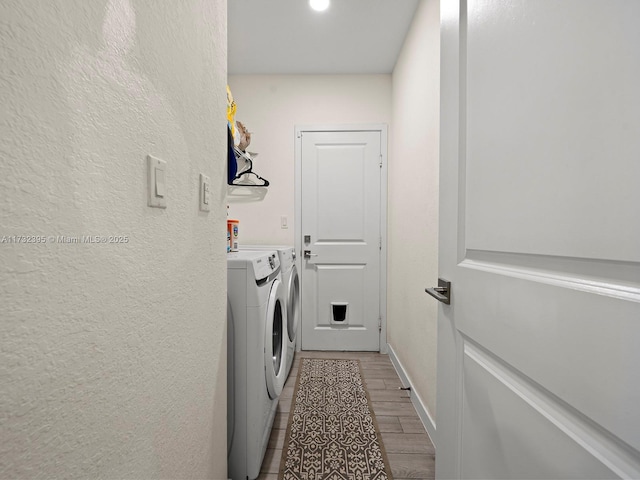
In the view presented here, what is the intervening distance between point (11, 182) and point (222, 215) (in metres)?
0.71

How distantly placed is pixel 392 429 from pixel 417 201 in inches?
53.9

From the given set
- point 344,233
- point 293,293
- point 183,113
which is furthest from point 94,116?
point 344,233

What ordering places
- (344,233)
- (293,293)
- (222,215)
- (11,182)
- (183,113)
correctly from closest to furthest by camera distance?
(11,182)
(183,113)
(222,215)
(293,293)
(344,233)

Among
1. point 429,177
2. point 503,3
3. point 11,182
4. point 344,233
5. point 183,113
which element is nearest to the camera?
point 11,182

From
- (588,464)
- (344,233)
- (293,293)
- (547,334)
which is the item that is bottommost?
(293,293)

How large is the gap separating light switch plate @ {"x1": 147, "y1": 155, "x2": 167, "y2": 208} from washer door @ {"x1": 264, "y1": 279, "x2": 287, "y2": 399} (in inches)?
30.8

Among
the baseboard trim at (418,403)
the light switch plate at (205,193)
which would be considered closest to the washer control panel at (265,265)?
the light switch plate at (205,193)

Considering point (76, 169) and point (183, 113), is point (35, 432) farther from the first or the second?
point (183, 113)

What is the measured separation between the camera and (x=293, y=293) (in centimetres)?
222

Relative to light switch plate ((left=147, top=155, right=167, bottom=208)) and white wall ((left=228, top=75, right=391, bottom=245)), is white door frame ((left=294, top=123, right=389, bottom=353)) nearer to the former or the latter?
white wall ((left=228, top=75, right=391, bottom=245))

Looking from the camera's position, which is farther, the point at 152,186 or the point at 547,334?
the point at 152,186

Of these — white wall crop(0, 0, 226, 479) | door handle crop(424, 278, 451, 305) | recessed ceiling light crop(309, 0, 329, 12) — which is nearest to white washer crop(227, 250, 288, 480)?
white wall crop(0, 0, 226, 479)

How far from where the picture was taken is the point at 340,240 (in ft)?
8.79

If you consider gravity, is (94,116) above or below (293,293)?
above
